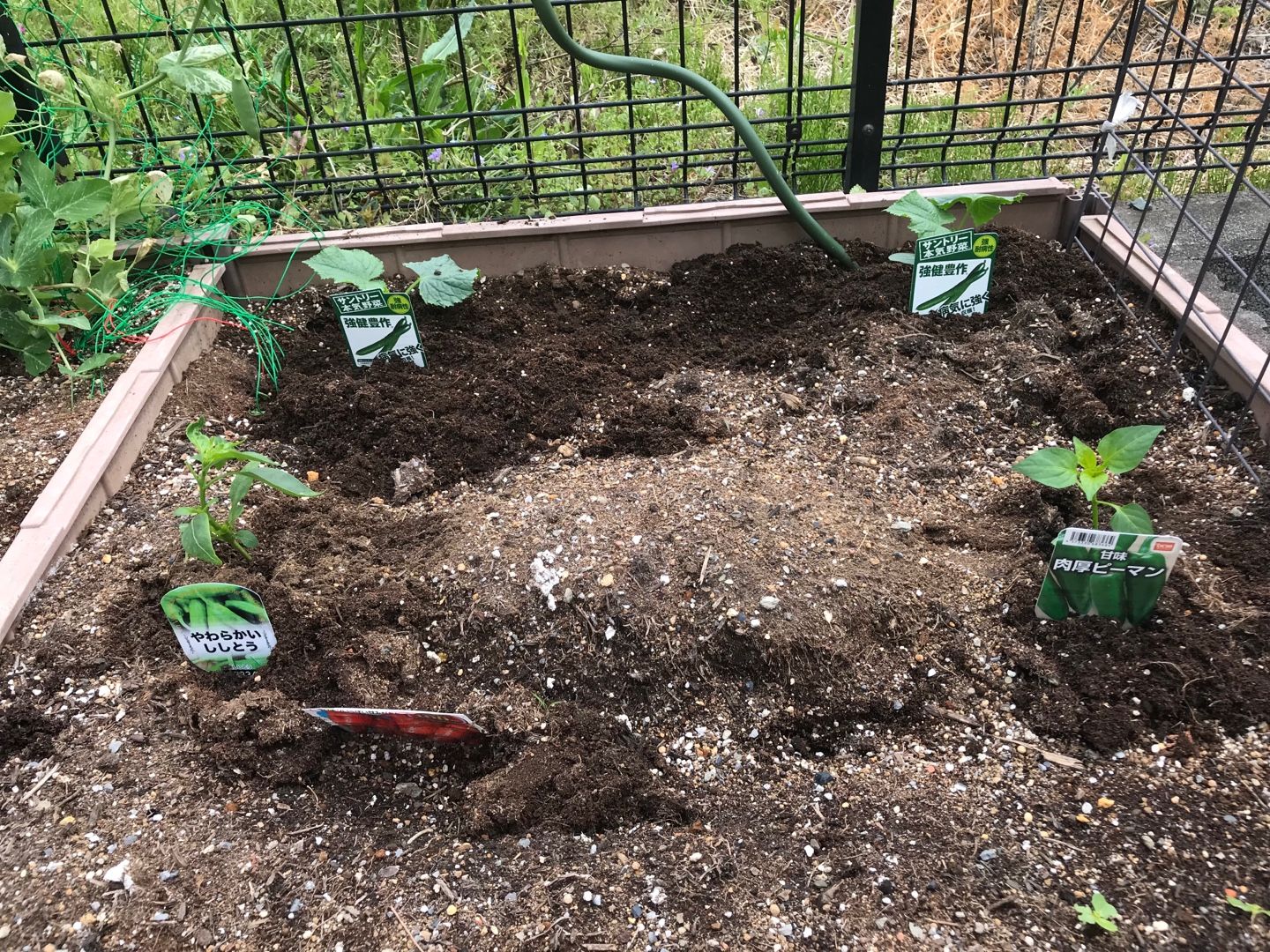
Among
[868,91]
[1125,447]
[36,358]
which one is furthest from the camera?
[868,91]

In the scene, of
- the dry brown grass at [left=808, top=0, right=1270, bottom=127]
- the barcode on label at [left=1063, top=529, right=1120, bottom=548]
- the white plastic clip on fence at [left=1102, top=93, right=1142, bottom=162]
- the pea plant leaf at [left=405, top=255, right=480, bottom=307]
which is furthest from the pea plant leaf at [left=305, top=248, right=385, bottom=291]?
the dry brown grass at [left=808, top=0, right=1270, bottom=127]

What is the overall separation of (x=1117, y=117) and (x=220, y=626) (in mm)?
2513

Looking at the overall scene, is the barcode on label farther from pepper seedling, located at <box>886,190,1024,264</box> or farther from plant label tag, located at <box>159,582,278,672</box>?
plant label tag, located at <box>159,582,278,672</box>

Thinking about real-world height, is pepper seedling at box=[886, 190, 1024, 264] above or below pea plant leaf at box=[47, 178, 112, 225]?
below

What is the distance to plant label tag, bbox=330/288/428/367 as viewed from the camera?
238 centimetres

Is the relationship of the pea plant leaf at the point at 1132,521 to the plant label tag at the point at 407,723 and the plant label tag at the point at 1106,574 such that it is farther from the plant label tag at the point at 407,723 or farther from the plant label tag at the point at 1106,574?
the plant label tag at the point at 407,723

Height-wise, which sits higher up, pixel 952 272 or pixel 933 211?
pixel 933 211

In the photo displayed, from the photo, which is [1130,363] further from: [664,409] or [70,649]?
[70,649]

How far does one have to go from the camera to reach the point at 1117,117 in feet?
8.07

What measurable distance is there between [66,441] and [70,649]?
0.69 m

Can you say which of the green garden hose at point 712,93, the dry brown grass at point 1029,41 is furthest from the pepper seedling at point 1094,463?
the dry brown grass at point 1029,41

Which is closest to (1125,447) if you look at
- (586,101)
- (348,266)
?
(348,266)

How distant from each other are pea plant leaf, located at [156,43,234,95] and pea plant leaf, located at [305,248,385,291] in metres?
0.49

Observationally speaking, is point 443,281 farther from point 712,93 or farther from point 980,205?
point 980,205
